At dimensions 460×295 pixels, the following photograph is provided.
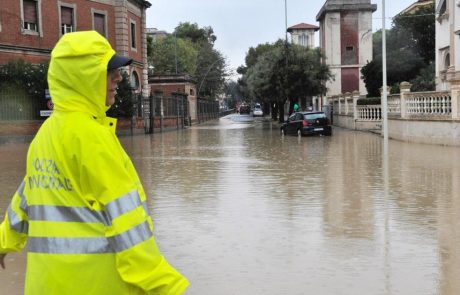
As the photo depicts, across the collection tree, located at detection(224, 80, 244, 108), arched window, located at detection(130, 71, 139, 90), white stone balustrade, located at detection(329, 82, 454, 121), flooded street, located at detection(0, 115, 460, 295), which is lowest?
flooded street, located at detection(0, 115, 460, 295)

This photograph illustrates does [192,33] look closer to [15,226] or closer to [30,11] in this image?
[30,11]

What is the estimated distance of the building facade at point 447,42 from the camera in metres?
30.8

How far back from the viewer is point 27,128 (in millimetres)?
29109

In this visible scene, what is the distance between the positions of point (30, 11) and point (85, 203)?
108ft

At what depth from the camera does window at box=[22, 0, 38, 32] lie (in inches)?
1265

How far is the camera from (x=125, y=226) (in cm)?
222

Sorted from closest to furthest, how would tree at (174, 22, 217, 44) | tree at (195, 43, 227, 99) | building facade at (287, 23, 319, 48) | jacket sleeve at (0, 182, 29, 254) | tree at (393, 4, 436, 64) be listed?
jacket sleeve at (0, 182, 29, 254), tree at (393, 4, 436, 64), tree at (195, 43, 227, 99), building facade at (287, 23, 319, 48), tree at (174, 22, 217, 44)

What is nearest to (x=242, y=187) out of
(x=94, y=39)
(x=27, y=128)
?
(x=94, y=39)

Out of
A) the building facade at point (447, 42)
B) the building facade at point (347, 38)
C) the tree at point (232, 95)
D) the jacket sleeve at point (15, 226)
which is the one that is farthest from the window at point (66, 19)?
the tree at point (232, 95)

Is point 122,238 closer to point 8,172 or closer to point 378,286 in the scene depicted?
point 378,286

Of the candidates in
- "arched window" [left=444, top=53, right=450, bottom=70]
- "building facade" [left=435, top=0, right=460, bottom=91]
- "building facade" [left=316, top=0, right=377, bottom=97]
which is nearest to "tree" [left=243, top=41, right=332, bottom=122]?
"building facade" [left=435, top=0, right=460, bottom=91]

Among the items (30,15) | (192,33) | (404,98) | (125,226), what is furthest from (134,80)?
(192,33)

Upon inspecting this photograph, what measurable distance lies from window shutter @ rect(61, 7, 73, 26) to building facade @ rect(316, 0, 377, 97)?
29.1 m

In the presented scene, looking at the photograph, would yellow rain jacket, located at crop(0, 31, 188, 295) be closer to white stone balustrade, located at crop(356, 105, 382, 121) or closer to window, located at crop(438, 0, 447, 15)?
white stone balustrade, located at crop(356, 105, 382, 121)
